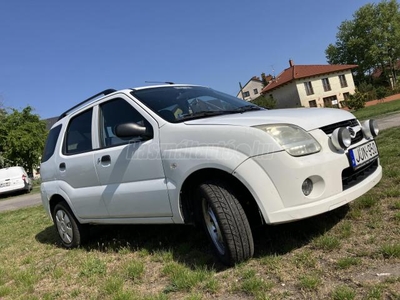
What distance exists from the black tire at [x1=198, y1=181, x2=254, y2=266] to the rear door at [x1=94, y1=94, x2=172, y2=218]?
0.54m

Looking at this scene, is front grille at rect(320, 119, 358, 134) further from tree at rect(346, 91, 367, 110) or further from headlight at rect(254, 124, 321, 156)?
tree at rect(346, 91, 367, 110)

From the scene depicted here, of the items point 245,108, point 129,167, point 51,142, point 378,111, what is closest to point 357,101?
point 378,111

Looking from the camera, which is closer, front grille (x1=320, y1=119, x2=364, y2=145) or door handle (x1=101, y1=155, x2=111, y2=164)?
front grille (x1=320, y1=119, x2=364, y2=145)

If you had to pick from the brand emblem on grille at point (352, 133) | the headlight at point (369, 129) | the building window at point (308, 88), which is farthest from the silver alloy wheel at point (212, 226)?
the building window at point (308, 88)

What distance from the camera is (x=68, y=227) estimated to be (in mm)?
4836

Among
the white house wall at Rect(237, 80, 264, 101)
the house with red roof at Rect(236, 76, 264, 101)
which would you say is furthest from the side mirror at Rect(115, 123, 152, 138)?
the white house wall at Rect(237, 80, 264, 101)

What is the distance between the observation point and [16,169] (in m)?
18.0

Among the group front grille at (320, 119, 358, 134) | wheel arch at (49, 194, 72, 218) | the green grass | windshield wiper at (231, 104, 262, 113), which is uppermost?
windshield wiper at (231, 104, 262, 113)

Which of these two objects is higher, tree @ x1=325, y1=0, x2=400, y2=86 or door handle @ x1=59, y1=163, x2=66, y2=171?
tree @ x1=325, y1=0, x2=400, y2=86

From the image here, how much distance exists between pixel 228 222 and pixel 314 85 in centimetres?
5282

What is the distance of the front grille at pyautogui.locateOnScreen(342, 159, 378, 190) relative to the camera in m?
3.05

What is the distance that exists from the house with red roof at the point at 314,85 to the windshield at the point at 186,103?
48923mm

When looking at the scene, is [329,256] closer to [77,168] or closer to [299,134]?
[299,134]

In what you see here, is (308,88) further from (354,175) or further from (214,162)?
(214,162)
